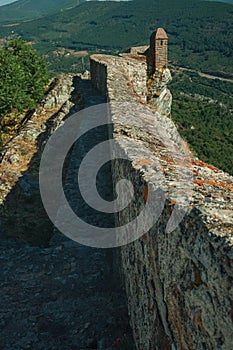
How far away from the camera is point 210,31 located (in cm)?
10381

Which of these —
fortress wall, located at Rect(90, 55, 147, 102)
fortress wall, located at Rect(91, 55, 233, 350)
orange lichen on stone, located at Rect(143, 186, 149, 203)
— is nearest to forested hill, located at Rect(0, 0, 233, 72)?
fortress wall, located at Rect(90, 55, 147, 102)

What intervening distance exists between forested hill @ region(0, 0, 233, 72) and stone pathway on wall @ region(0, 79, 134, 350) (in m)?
71.0

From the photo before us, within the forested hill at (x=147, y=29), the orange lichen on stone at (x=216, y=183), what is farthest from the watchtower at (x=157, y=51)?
the forested hill at (x=147, y=29)

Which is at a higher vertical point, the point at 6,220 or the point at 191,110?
the point at 6,220

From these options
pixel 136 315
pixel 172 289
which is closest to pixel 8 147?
pixel 136 315

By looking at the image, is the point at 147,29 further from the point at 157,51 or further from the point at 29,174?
the point at 29,174

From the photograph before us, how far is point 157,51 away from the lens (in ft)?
48.8

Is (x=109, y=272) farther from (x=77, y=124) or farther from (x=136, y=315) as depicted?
(x=77, y=124)

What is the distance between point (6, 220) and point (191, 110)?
3515 cm

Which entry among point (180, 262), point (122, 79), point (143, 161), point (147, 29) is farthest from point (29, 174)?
point (147, 29)

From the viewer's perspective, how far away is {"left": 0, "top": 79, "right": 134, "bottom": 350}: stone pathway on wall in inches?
197

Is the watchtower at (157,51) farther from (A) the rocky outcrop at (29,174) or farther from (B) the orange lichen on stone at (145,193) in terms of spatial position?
(B) the orange lichen on stone at (145,193)

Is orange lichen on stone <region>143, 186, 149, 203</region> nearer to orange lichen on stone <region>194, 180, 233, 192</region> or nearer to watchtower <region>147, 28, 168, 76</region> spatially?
orange lichen on stone <region>194, 180, 233, 192</region>

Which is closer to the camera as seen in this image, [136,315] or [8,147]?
[136,315]
